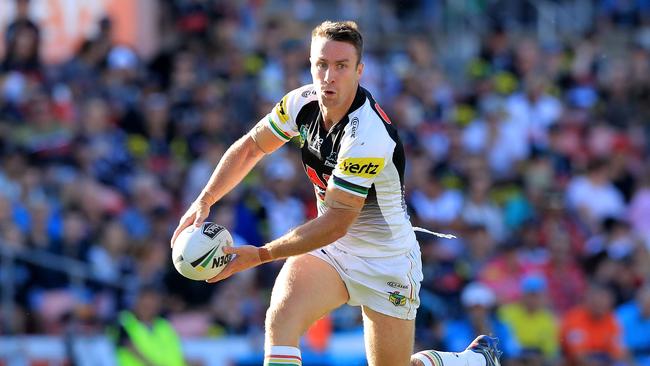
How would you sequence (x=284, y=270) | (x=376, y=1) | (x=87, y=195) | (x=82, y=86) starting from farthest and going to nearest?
1. (x=376, y=1)
2. (x=82, y=86)
3. (x=87, y=195)
4. (x=284, y=270)

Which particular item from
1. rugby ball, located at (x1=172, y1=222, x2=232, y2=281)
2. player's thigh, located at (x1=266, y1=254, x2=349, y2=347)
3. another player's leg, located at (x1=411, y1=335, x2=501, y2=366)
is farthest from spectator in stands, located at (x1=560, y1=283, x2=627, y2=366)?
rugby ball, located at (x1=172, y1=222, x2=232, y2=281)

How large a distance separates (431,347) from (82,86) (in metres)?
5.16

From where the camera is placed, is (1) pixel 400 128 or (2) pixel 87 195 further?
(1) pixel 400 128

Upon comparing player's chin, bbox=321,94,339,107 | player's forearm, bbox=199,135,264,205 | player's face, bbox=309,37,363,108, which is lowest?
player's forearm, bbox=199,135,264,205

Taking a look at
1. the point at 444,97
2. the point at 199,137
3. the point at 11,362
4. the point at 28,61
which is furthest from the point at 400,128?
the point at 11,362

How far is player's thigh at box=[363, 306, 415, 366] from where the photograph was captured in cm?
774

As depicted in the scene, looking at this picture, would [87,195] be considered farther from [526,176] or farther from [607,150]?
[607,150]

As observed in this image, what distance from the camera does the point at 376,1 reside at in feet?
61.6

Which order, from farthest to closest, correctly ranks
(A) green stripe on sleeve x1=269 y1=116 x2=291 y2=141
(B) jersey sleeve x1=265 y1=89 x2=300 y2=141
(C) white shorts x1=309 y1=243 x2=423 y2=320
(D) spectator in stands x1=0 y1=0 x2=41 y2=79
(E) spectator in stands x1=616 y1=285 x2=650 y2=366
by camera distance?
1. (D) spectator in stands x1=0 y1=0 x2=41 y2=79
2. (E) spectator in stands x1=616 y1=285 x2=650 y2=366
3. (A) green stripe on sleeve x1=269 y1=116 x2=291 y2=141
4. (B) jersey sleeve x1=265 y1=89 x2=300 y2=141
5. (C) white shorts x1=309 y1=243 x2=423 y2=320

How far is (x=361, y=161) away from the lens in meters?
7.27

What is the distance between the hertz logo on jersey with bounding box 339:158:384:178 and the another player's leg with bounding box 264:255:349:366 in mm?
737

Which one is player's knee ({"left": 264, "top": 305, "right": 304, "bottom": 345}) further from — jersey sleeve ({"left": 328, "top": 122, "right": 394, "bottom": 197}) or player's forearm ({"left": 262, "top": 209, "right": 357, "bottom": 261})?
jersey sleeve ({"left": 328, "top": 122, "right": 394, "bottom": 197})

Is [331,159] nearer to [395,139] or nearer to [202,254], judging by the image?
[395,139]

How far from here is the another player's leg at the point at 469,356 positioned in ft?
26.8
